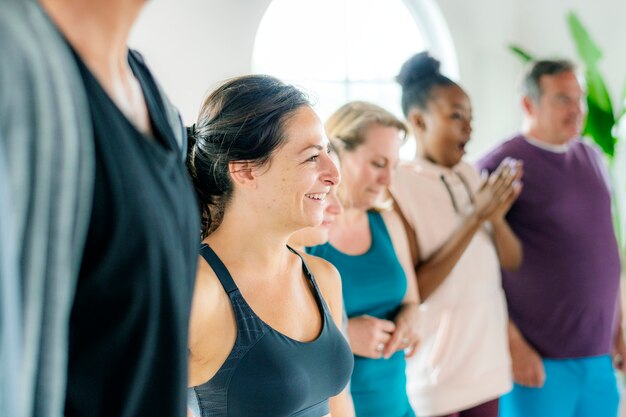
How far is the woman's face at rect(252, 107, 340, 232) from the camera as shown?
1.30m

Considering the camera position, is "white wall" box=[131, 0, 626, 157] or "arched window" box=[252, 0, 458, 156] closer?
"arched window" box=[252, 0, 458, 156]

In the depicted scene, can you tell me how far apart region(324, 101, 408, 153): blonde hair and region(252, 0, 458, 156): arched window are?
185 centimetres

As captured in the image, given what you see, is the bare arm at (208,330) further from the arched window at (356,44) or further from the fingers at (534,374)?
the arched window at (356,44)

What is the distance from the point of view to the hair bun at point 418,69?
2428 millimetres

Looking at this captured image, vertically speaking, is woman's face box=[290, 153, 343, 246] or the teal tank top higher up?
woman's face box=[290, 153, 343, 246]

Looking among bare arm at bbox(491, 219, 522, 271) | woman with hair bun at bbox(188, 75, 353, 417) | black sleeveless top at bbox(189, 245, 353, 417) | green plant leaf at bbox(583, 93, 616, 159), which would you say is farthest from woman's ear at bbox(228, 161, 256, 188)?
green plant leaf at bbox(583, 93, 616, 159)

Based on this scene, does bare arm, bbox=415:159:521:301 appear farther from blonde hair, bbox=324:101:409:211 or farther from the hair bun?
the hair bun

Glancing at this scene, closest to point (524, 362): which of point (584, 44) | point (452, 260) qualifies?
point (452, 260)

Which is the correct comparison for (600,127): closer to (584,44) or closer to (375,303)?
(584,44)

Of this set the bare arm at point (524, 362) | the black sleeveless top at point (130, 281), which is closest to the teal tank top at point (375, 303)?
the bare arm at point (524, 362)

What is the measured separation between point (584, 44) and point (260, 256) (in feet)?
9.66

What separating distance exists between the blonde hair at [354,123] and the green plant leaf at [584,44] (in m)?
2.11

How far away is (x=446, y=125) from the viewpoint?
2.31 metres

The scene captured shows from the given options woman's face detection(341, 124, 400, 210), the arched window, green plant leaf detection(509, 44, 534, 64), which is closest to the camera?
woman's face detection(341, 124, 400, 210)
